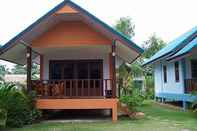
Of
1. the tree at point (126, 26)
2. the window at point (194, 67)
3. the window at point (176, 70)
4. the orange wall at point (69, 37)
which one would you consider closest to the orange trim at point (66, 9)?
the orange wall at point (69, 37)

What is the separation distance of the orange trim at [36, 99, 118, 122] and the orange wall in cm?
256

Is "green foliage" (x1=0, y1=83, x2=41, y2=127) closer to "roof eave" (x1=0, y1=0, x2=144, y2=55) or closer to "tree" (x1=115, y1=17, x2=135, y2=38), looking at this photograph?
"roof eave" (x1=0, y1=0, x2=144, y2=55)

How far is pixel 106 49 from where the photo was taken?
52.1 feet

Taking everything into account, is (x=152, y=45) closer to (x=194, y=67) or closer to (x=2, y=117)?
(x=194, y=67)

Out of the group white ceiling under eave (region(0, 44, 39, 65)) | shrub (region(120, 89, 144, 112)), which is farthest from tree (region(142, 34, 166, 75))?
shrub (region(120, 89, 144, 112))

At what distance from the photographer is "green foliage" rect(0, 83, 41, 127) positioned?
36.3 feet

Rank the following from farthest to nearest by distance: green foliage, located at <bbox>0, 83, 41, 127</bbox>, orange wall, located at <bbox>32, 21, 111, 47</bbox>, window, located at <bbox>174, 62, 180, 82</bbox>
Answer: window, located at <bbox>174, 62, 180, 82</bbox> < orange wall, located at <bbox>32, 21, 111, 47</bbox> < green foliage, located at <bbox>0, 83, 41, 127</bbox>

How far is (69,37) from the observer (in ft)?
45.8

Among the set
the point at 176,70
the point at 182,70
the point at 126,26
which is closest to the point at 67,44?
the point at 182,70

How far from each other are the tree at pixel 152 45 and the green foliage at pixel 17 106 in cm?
3327

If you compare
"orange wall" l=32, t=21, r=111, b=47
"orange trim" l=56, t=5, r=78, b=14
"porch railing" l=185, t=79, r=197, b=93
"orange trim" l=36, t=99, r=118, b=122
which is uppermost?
"orange trim" l=56, t=5, r=78, b=14

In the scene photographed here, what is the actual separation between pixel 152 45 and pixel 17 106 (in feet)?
116

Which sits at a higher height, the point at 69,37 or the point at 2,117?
the point at 69,37

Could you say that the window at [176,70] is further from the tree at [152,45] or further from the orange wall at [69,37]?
the tree at [152,45]
